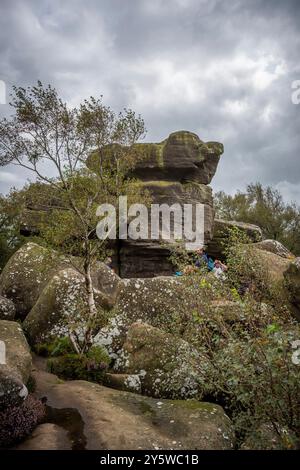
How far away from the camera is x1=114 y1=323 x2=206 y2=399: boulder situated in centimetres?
924

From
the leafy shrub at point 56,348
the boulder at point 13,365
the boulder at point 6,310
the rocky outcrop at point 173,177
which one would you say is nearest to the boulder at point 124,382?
the leafy shrub at point 56,348

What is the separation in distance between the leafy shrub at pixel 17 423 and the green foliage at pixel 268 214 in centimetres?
3546

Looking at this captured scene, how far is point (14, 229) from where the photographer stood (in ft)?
95.8

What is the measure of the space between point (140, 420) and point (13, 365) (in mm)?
3846

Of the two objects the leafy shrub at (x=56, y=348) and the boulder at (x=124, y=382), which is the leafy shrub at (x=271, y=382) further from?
the leafy shrub at (x=56, y=348)

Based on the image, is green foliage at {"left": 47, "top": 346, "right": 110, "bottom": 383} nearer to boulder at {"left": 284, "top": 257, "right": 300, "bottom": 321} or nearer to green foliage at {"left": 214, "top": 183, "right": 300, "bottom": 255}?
boulder at {"left": 284, "top": 257, "right": 300, "bottom": 321}

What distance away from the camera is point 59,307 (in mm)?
13852

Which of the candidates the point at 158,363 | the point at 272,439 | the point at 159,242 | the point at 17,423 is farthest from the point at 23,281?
the point at 272,439

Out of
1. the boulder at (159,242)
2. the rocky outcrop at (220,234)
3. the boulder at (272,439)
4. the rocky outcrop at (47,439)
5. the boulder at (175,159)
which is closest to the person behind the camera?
the boulder at (272,439)

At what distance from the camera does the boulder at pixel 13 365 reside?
285 inches

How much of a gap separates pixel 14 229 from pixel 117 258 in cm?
924

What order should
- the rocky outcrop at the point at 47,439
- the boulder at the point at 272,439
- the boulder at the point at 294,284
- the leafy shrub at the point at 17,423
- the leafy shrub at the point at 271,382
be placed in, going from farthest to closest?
the boulder at the point at 294,284 < the leafy shrub at the point at 17,423 < the rocky outcrop at the point at 47,439 < the leafy shrub at the point at 271,382 < the boulder at the point at 272,439

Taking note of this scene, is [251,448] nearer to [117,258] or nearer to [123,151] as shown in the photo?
[123,151]

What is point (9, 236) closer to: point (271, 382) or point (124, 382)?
point (124, 382)
